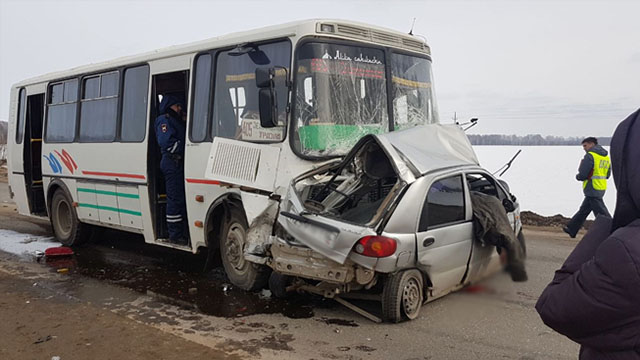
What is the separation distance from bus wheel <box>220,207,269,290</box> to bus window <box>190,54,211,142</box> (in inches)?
46.7

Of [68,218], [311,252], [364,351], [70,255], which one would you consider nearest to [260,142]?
[311,252]

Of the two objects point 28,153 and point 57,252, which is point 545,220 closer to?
point 57,252

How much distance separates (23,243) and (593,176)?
34.5 feet

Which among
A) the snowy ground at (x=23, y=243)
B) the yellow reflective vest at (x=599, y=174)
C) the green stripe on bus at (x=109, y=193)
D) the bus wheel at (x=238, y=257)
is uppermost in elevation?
the yellow reflective vest at (x=599, y=174)

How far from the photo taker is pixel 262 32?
253 inches

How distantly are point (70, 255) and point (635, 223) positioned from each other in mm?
9231

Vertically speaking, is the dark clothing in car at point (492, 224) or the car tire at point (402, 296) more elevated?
the dark clothing in car at point (492, 224)

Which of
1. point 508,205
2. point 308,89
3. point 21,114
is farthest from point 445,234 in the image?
point 21,114

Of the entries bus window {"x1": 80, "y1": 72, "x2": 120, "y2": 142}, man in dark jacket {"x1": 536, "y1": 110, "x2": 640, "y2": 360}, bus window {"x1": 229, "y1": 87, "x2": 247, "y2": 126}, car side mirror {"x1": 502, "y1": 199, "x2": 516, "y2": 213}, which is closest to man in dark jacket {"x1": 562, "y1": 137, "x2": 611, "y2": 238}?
car side mirror {"x1": 502, "y1": 199, "x2": 516, "y2": 213}

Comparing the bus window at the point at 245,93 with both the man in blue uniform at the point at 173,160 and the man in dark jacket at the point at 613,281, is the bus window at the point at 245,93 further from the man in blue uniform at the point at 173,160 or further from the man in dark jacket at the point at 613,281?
the man in dark jacket at the point at 613,281

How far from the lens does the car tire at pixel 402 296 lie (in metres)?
5.19

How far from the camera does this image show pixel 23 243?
1021cm

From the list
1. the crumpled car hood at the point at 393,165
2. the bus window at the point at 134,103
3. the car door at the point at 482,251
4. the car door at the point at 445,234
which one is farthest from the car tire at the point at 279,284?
the bus window at the point at 134,103

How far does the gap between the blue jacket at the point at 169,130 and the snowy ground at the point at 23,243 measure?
3.63 m
